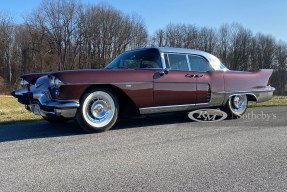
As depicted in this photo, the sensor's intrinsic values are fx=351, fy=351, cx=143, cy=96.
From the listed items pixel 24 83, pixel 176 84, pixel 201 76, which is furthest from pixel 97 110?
pixel 201 76

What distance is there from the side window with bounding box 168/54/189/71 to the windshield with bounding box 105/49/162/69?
275 mm

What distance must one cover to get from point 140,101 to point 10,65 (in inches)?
2450

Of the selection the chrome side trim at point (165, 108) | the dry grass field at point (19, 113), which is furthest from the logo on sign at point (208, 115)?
the dry grass field at point (19, 113)

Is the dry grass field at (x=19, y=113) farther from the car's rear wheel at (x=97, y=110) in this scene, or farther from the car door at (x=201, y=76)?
the car door at (x=201, y=76)

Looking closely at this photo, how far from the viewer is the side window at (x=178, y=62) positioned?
6.76 m

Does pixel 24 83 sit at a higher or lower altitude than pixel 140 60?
lower

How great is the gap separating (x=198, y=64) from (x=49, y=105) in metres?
3.24

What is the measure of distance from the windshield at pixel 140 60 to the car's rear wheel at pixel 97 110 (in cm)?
102

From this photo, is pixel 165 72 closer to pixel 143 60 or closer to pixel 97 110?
pixel 143 60

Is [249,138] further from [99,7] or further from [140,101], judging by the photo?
[99,7]

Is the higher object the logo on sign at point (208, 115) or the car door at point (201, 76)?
the car door at point (201, 76)

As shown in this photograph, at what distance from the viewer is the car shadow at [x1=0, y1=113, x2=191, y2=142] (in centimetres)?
569

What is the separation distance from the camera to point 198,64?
285 inches

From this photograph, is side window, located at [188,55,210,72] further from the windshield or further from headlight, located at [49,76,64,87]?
headlight, located at [49,76,64,87]
